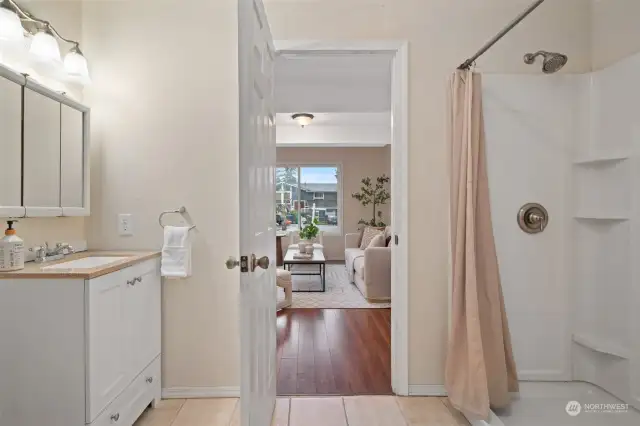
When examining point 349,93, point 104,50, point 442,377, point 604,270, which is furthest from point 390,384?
point 349,93

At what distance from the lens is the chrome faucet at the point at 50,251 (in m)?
2.00

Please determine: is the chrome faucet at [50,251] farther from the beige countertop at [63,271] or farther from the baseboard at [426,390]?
the baseboard at [426,390]

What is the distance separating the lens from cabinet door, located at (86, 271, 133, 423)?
168 centimetres

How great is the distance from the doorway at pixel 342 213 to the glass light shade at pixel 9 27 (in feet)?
4.21

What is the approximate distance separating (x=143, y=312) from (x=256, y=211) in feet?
3.07

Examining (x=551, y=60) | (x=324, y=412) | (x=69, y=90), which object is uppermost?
(x=551, y=60)

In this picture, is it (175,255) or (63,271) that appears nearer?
(63,271)

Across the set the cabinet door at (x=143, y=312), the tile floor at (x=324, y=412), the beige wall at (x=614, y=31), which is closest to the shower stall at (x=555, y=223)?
the beige wall at (x=614, y=31)

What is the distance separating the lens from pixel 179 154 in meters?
2.51

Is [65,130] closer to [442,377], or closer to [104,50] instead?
[104,50]

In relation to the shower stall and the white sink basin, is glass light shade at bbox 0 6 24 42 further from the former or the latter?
the shower stall

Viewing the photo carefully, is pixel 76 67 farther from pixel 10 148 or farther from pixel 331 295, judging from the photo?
pixel 331 295

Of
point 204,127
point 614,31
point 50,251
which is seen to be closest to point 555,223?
point 614,31

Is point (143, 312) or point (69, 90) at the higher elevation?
point (69, 90)
